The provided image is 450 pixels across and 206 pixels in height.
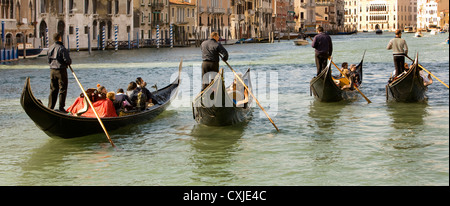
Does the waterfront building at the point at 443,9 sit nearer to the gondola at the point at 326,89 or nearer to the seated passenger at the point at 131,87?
the gondola at the point at 326,89

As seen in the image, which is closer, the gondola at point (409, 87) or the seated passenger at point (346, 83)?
the gondola at point (409, 87)

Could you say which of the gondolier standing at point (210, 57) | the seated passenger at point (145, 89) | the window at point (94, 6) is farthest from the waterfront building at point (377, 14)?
the gondolier standing at point (210, 57)

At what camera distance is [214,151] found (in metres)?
7.59

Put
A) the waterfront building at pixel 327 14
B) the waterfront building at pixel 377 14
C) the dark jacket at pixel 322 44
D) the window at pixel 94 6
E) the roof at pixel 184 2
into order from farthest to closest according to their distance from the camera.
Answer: the waterfront building at pixel 377 14 → the waterfront building at pixel 327 14 → the roof at pixel 184 2 → the window at pixel 94 6 → the dark jacket at pixel 322 44

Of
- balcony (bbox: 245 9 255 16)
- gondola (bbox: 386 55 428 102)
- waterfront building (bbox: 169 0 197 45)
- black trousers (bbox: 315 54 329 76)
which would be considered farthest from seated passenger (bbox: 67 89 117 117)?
balcony (bbox: 245 9 255 16)

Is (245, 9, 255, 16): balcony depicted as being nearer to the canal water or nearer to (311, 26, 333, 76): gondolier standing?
the canal water

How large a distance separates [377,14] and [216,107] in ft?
394

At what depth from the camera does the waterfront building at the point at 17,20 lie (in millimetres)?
32000

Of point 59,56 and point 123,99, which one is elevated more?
point 59,56

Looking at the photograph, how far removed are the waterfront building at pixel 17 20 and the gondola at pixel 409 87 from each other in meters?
23.5

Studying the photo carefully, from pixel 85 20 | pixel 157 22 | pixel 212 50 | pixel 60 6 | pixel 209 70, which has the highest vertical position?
pixel 60 6

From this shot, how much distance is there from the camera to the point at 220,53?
8.98 metres

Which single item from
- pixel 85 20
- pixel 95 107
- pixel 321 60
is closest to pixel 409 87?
pixel 321 60

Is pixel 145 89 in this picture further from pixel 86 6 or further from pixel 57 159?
pixel 86 6
